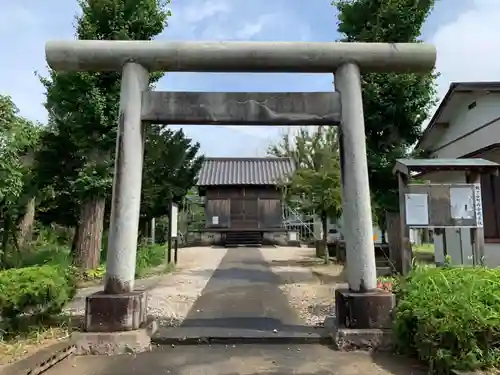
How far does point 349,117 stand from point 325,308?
3889mm

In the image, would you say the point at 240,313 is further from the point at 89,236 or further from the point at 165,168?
the point at 165,168

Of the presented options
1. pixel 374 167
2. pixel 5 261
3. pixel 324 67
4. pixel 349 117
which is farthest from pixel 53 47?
pixel 5 261

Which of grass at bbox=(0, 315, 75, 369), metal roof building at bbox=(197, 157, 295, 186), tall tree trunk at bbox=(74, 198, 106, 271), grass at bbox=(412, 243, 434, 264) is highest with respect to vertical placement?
metal roof building at bbox=(197, 157, 295, 186)

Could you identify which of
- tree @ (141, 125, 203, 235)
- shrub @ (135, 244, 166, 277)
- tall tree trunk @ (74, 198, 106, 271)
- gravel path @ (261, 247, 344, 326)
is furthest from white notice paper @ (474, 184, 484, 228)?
tree @ (141, 125, 203, 235)

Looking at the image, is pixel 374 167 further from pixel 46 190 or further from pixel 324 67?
pixel 46 190

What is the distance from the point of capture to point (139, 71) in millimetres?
6074

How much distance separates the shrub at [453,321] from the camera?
13.4 feet

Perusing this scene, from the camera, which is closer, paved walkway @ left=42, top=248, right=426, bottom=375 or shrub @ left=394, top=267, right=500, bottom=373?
shrub @ left=394, top=267, right=500, bottom=373

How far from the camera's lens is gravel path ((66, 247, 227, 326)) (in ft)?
24.8

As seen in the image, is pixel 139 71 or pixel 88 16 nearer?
pixel 139 71

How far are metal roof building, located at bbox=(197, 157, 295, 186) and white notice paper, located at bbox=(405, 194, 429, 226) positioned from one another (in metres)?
21.5

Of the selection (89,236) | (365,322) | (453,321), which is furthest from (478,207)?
(89,236)

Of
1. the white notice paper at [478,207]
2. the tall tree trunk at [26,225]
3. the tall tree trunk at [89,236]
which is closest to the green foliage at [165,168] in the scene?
the tall tree trunk at [89,236]

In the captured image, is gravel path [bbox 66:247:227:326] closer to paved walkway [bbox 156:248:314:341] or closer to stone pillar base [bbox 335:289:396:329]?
paved walkway [bbox 156:248:314:341]
